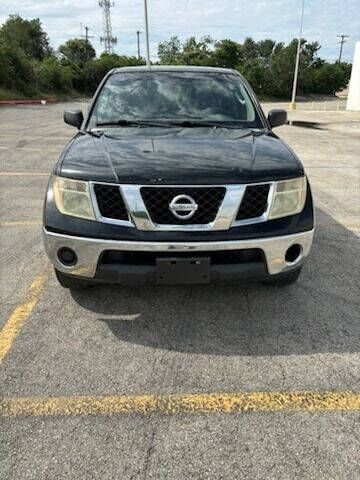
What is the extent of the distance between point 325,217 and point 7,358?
4171 millimetres

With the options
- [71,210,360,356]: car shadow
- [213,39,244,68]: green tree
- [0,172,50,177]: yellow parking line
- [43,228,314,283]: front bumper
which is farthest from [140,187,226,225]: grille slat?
[213,39,244,68]: green tree

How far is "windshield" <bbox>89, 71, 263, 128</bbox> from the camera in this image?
398 cm

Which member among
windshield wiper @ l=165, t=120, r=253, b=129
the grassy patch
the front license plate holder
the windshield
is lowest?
the grassy patch

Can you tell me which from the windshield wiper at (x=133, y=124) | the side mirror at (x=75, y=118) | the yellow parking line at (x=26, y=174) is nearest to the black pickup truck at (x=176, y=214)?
the windshield wiper at (x=133, y=124)

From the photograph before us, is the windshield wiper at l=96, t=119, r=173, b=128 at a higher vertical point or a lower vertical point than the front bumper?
higher

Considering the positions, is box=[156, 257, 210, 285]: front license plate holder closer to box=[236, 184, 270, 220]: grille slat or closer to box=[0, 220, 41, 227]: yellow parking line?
box=[236, 184, 270, 220]: grille slat

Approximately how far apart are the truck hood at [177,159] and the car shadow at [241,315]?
1017 millimetres

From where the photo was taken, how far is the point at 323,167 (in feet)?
30.5

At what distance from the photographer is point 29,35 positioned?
2527 inches

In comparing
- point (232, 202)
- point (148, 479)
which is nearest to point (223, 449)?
point (148, 479)

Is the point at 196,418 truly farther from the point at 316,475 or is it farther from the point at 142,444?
the point at 316,475

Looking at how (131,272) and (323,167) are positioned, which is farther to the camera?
(323,167)

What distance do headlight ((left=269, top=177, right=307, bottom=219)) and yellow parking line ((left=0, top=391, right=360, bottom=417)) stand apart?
3.55ft

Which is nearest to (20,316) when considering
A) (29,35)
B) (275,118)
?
(275,118)
